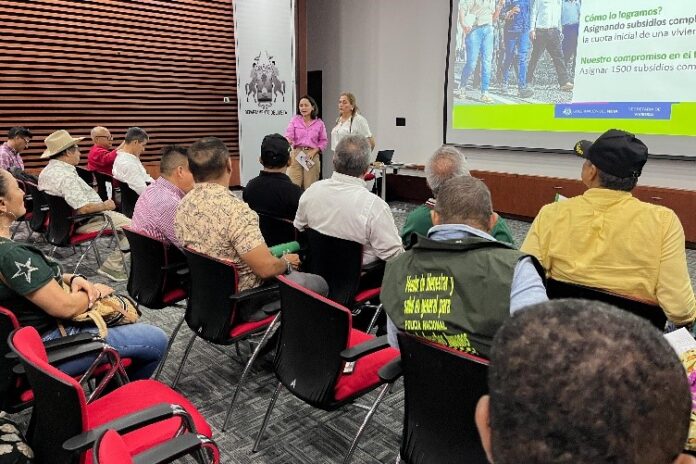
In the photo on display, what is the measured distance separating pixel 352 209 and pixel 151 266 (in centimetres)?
112

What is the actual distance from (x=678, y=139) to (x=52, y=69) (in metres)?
7.61

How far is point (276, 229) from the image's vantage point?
3256mm

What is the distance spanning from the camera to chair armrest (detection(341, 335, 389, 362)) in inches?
68.3

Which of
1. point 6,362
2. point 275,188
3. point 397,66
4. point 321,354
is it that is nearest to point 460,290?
point 321,354

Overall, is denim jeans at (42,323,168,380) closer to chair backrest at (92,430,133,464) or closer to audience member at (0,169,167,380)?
audience member at (0,169,167,380)

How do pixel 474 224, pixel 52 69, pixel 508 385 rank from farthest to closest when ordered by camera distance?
pixel 52 69 < pixel 474 224 < pixel 508 385

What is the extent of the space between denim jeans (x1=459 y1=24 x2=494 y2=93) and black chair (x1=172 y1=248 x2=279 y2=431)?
5597 mm

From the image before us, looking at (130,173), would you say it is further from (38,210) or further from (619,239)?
(619,239)

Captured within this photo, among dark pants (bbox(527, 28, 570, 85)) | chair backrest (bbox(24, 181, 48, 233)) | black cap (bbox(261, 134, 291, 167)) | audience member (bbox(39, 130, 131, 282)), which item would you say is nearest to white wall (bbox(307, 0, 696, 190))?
dark pants (bbox(527, 28, 570, 85))

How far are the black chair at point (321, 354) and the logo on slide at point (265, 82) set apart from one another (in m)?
6.68

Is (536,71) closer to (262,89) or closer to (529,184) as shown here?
(529,184)

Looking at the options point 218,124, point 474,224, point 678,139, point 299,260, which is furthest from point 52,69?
point 678,139

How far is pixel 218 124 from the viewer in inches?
339

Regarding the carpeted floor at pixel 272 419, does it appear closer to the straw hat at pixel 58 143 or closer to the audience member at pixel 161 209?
the audience member at pixel 161 209
